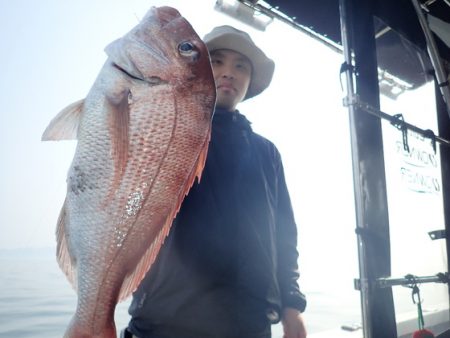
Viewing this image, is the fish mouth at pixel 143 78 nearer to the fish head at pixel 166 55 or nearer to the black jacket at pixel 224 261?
the fish head at pixel 166 55

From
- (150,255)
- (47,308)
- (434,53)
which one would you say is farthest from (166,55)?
(47,308)

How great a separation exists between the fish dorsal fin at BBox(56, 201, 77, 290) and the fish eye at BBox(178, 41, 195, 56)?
1.99ft

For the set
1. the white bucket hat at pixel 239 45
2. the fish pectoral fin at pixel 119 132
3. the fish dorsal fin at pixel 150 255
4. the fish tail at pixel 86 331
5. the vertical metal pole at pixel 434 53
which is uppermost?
the vertical metal pole at pixel 434 53

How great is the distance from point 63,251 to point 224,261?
27.0 inches

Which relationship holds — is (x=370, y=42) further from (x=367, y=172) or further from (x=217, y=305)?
(x=217, y=305)

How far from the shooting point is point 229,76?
6.49ft

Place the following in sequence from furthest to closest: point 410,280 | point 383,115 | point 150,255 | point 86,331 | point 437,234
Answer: point 437,234
point 383,115
point 410,280
point 150,255
point 86,331

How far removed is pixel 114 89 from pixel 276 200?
44.8 inches

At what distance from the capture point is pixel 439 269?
11.1ft

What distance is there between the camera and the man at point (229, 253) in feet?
4.67

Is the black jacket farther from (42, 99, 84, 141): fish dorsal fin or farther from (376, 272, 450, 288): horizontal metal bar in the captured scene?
(376, 272, 450, 288): horizontal metal bar

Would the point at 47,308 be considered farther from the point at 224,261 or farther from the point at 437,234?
the point at 437,234

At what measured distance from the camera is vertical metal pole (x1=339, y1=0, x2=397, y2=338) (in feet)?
7.98

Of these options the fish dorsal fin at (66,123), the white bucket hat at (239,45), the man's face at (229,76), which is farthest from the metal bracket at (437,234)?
the fish dorsal fin at (66,123)
